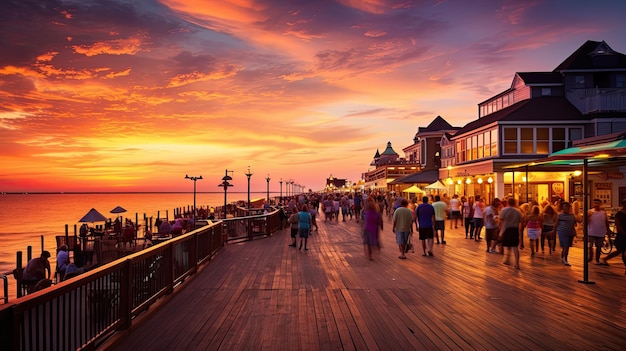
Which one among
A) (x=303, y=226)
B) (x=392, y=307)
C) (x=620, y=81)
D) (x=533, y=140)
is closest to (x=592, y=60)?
(x=620, y=81)

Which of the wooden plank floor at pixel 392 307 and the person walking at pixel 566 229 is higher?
the person walking at pixel 566 229

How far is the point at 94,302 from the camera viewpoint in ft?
19.3

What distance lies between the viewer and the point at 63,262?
1695 cm

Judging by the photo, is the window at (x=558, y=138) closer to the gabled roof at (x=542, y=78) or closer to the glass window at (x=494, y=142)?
the glass window at (x=494, y=142)

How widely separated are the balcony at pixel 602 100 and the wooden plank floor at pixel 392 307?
21.5 m

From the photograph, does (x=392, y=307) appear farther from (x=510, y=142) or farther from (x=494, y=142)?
(x=494, y=142)

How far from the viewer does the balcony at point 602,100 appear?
30250mm

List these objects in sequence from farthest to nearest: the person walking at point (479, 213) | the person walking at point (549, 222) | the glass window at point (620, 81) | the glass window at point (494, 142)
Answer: the glass window at point (620, 81)
the glass window at point (494, 142)
the person walking at point (479, 213)
the person walking at point (549, 222)

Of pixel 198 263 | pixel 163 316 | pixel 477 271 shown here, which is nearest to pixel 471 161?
pixel 477 271

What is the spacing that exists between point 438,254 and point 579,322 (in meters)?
7.69

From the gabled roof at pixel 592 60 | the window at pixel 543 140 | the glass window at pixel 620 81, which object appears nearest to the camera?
the window at pixel 543 140

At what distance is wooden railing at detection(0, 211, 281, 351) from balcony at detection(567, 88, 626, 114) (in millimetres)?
29985

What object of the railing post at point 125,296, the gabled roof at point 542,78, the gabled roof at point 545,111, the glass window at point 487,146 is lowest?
the railing post at point 125,296

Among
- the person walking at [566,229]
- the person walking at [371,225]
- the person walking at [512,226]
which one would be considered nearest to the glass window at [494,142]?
the person walking at [566,229]
